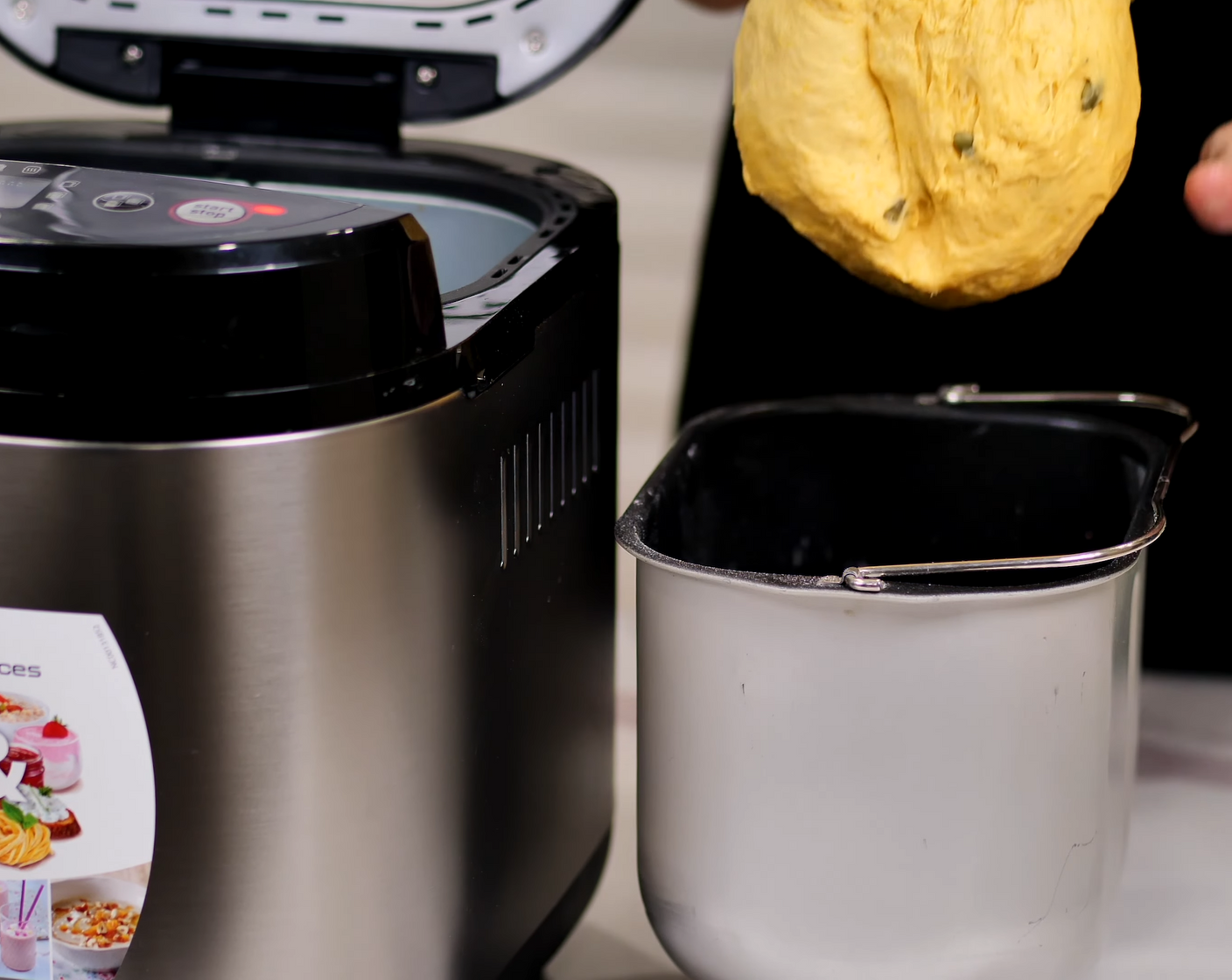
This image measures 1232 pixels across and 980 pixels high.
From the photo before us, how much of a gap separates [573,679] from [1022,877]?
0.20 meters

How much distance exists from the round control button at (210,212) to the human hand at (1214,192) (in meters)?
0.33

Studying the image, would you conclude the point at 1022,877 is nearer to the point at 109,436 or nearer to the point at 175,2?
the point at 109,436

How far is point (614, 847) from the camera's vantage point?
29.0 inches

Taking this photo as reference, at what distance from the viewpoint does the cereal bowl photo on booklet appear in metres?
0.45

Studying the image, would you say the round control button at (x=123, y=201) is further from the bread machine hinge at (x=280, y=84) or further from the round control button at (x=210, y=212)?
the bread machine hinge at (x=280, y=84)

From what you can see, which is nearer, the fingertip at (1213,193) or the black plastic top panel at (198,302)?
the black plastic top panel at (198,302)

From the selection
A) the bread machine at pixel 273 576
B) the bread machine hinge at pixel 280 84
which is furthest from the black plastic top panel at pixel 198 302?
the bread machine hinge at pixel 280 84

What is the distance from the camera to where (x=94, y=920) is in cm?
46

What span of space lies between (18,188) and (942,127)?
0.31m

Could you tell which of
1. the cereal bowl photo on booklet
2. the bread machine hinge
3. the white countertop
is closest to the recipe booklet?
the cereal bowl photo on booklet

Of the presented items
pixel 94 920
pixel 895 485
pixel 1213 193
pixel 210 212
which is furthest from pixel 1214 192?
pixel 94 920

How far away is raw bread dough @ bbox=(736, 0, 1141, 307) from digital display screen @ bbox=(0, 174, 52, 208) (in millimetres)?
249

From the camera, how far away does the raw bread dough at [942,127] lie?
1.56 ft

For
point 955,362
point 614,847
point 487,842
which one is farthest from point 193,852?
point 955,362
